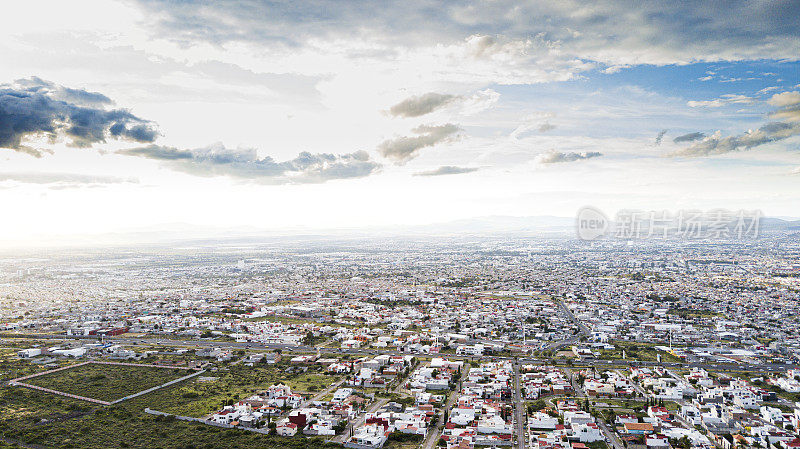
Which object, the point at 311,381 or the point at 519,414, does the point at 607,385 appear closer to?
the point at 519,414

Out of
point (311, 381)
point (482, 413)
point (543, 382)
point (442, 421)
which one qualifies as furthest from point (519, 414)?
point (311, 381)

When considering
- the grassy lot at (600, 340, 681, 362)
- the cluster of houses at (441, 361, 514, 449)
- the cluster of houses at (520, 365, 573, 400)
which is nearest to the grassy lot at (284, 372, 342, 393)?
the cluster of houses at (441, 361, 514, 449)

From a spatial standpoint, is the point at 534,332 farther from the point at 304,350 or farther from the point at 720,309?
the point at 720,309

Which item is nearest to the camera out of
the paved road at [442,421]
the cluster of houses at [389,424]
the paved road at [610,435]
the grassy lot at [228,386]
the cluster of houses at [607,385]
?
the paved road at [610,435]

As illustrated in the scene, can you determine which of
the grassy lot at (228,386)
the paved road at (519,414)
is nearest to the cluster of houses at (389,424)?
the paved road at (519,414)

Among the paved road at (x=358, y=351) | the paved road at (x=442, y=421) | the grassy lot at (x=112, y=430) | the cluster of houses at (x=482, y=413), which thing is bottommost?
the paved road at (x=358, y=351)

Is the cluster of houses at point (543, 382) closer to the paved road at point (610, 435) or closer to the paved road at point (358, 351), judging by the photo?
the paved road at point (358, 351)

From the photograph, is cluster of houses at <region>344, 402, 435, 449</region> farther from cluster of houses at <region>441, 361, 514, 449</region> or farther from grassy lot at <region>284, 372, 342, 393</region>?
grassy lot at <region>284, 372, 342, 393</region>

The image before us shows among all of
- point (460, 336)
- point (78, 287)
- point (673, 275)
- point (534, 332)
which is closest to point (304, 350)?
point (460, 336)
